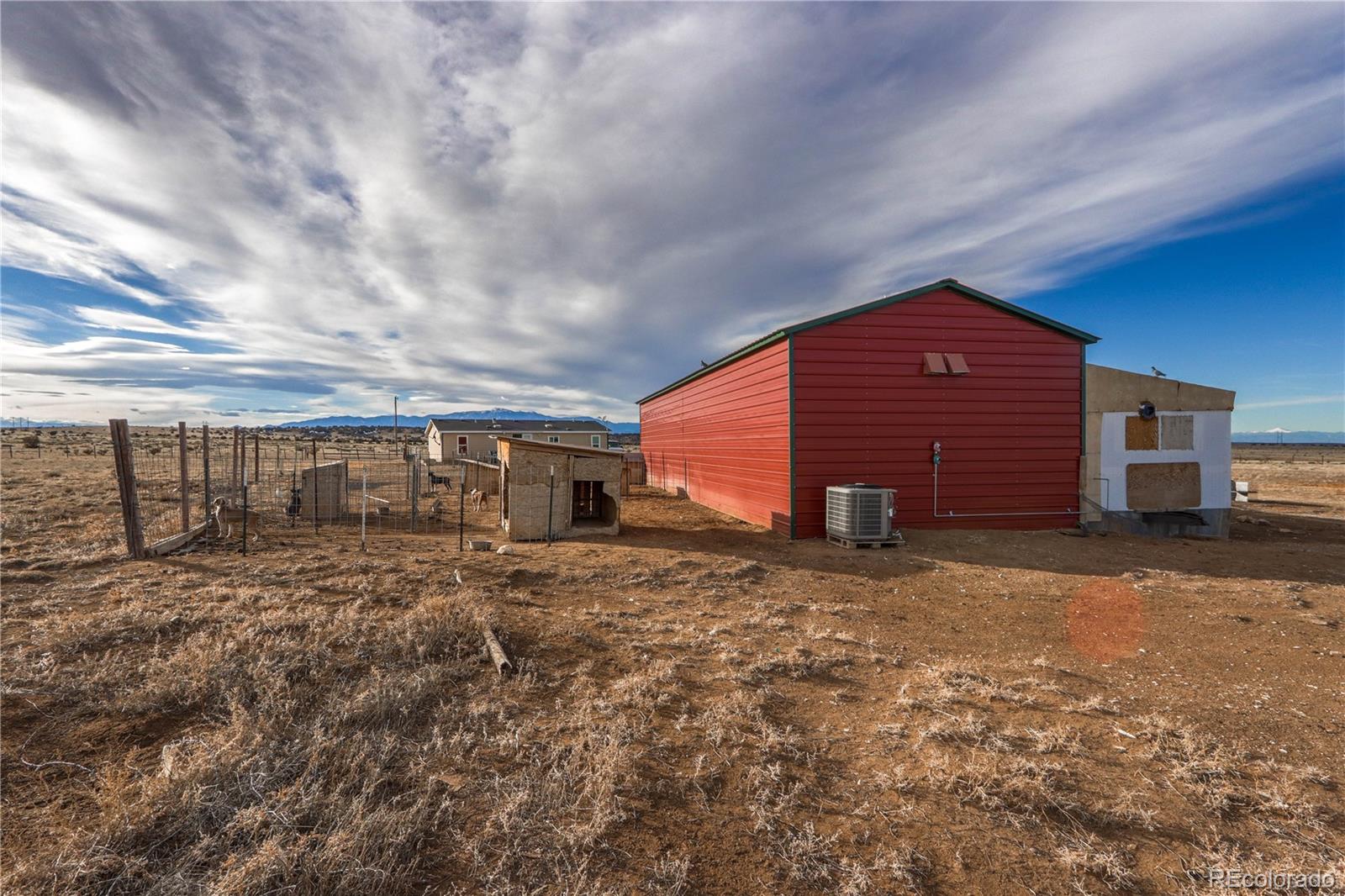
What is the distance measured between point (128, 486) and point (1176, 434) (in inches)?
845

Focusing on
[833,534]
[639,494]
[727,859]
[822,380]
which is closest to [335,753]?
[727,859]

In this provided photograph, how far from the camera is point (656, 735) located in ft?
13.0

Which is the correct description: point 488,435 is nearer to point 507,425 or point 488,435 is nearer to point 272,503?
point 507,425

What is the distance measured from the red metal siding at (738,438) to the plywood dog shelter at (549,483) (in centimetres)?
373

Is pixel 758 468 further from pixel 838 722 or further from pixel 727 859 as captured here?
pixel 727 859

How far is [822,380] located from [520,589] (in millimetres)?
7902

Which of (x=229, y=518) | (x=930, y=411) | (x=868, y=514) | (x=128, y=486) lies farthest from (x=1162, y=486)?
(x=229, y=518)

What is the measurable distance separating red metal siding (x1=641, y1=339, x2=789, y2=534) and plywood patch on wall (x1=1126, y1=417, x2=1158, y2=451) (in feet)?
28.1

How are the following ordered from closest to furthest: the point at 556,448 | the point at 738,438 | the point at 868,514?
the point at 868,514 → the point at 556,448 → the point at 738,438

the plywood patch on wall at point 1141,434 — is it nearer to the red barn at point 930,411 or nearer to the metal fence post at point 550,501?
the red barn at point 930,411

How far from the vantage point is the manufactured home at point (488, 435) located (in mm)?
47844

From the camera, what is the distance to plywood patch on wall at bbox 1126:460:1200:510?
13.1 metres

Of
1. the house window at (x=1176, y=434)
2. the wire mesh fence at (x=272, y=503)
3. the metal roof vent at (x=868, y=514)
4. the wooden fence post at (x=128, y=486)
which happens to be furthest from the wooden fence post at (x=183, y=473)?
the house window at (x=1176, y=434)

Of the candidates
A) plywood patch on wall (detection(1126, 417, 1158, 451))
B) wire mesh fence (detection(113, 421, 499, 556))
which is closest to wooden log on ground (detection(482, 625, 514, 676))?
wire mesh fence (detection(113, 421, 499, 556))
